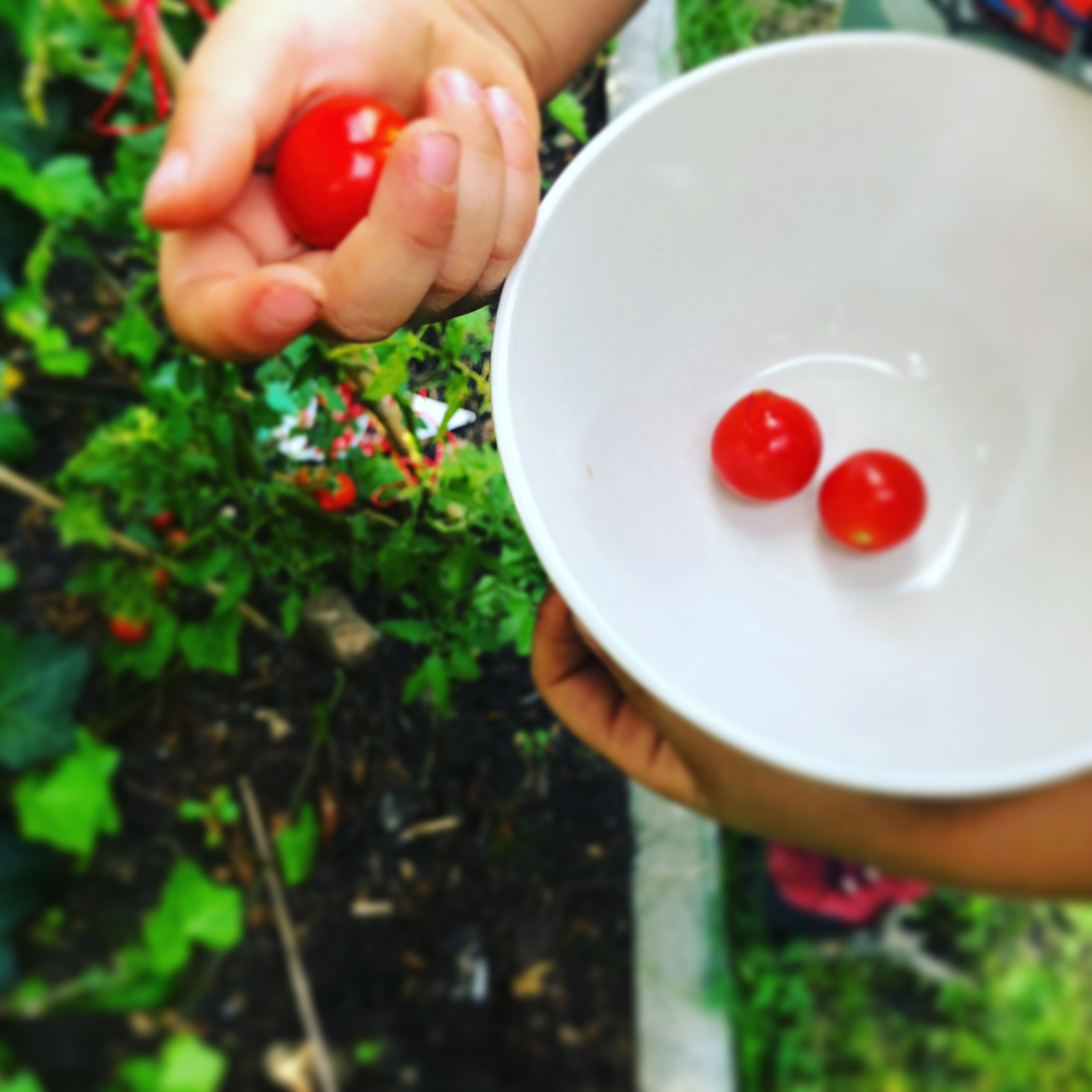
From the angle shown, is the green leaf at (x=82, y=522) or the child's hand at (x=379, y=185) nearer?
the child's hand at (x=379, y=185)

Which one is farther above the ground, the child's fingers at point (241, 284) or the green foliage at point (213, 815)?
the child's fingers at point (241, 284)

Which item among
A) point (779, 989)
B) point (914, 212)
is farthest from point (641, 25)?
point (779, 989)

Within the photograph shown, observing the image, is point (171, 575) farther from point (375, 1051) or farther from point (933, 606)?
point (933, 606)

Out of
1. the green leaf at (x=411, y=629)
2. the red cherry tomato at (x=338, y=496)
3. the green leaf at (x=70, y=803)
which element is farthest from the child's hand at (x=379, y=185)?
the green leaf at (x=70, y=803)

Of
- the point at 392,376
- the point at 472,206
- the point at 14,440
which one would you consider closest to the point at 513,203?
the point at 472,206

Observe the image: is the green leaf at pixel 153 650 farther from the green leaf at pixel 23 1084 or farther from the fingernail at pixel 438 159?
the fingernail at pixel 438 159
